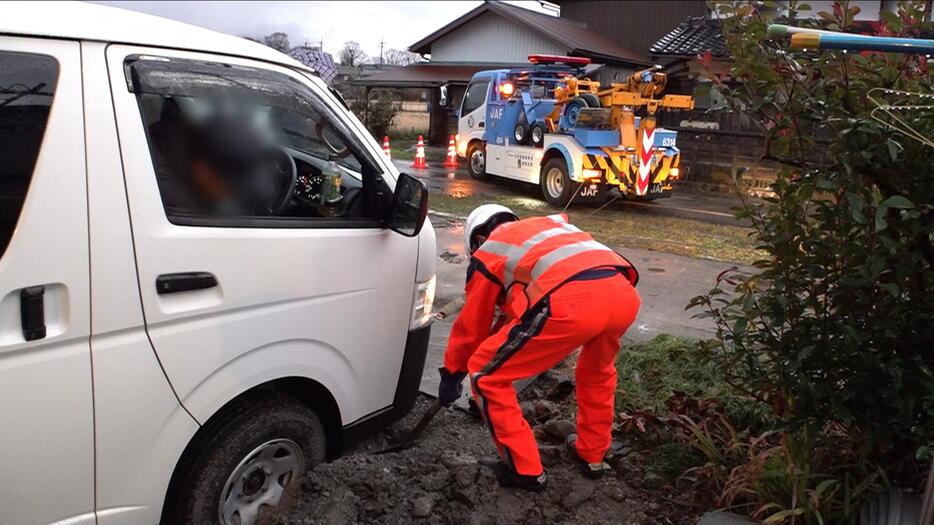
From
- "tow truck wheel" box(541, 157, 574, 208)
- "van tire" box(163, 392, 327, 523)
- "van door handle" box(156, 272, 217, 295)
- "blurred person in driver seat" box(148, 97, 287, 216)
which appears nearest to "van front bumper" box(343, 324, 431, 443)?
"van tire" box(163, 392, 327, 523)

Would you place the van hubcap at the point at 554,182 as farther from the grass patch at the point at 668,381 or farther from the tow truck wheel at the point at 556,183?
the grass patch at the point at 668,381

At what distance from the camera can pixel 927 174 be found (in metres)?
2.43

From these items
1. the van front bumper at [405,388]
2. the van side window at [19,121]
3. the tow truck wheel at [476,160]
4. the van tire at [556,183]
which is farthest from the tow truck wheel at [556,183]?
the van side window at [19,121]

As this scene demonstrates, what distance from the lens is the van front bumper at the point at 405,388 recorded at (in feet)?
10.5

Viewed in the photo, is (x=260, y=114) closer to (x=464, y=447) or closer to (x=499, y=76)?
(x=464, y=447)

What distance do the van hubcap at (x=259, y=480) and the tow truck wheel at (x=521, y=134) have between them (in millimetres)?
11841

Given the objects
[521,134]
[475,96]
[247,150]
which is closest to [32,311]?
[247,150]

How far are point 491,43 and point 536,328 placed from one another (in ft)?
78.0

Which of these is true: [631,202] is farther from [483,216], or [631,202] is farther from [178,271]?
[178,271]

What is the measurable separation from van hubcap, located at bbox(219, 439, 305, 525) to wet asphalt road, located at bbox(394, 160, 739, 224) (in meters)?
9.77

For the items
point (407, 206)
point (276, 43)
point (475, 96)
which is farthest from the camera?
point (475, 96)

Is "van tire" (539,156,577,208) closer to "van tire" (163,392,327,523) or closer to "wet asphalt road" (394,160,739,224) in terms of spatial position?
"wet asphalt road" (394,160,739,224)

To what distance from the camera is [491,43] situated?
25328 millimetres

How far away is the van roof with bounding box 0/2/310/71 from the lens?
6.88ft
